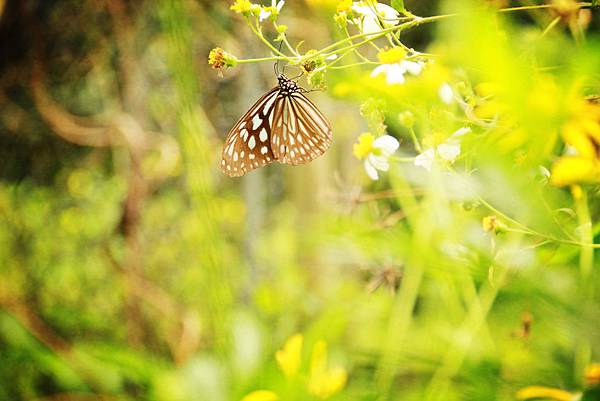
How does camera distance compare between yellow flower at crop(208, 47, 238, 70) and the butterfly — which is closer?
yellow flower at crop(208, 47, 238, 70)

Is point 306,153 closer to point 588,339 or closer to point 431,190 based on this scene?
point 431,190

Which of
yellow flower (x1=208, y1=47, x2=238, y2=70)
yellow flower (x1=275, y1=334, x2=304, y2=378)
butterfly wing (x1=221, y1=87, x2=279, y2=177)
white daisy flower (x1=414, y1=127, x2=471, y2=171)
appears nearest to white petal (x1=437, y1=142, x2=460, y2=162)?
white daisy flower (x1=414, y1=127, x2=471, y2=171)

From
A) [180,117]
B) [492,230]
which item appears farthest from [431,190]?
[180,117]

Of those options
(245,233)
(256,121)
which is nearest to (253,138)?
(256,121)

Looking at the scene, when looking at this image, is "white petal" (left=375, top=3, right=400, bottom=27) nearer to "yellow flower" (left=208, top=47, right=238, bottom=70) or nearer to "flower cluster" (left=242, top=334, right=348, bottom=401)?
"yellow flower" (left=208, top=47, right=238, bottom=70)

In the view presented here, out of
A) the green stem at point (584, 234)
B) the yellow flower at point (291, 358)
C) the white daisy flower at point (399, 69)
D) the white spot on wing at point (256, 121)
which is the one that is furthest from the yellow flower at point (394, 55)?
the yellow flower at point (291, 358)
